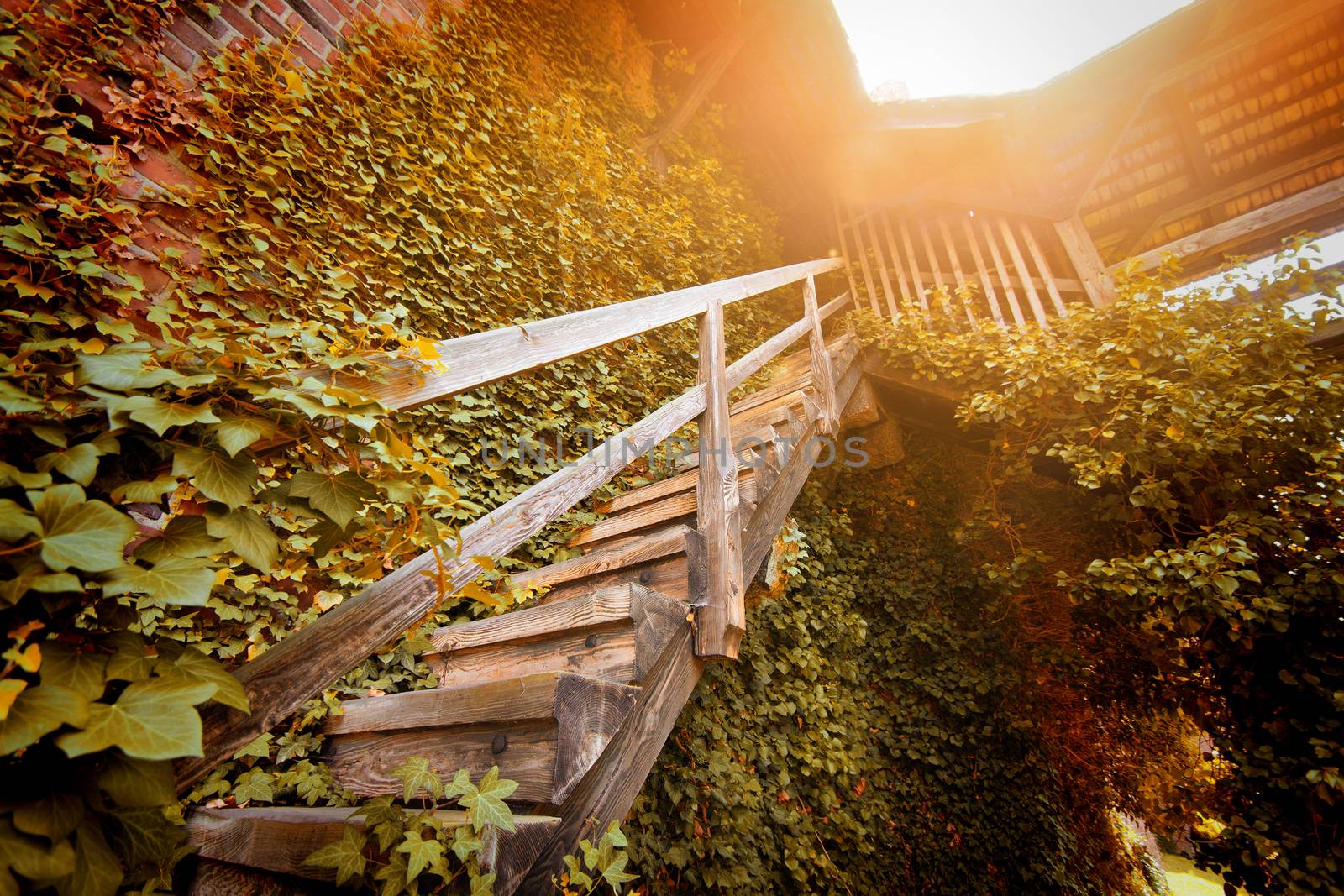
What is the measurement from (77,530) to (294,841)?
37.3 inches

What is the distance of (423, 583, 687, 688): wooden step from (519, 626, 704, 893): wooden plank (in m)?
0.12

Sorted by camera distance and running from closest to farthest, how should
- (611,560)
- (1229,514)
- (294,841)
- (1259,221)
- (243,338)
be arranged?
1. (294,841)
2. (243,338)
3. (611,560)
4. (1229,514)
5. (1259,221)

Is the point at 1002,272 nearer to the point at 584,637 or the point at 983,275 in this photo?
the point at 983,275

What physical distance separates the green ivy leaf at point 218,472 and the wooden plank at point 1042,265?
4.63 metres

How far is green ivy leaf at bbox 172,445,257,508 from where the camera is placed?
622 mm

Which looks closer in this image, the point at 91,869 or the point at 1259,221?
the point at 91,869

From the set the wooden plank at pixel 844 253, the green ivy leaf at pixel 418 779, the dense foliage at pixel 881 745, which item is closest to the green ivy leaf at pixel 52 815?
the green ivy leaf at pixel 418 779

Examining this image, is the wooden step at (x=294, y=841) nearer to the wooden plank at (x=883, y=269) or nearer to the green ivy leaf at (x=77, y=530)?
the green ivy leaf at (x=77, y=530)

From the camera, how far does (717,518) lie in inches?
69.8

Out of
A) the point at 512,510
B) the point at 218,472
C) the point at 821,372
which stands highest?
the point at 821,372

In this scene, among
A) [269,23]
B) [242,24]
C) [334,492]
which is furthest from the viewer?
[269,23]

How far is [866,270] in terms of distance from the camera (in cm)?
477

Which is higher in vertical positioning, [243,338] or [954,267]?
[954,267]

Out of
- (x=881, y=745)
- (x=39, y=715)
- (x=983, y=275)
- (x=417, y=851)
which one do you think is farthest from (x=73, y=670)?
(x=983, y=275)
